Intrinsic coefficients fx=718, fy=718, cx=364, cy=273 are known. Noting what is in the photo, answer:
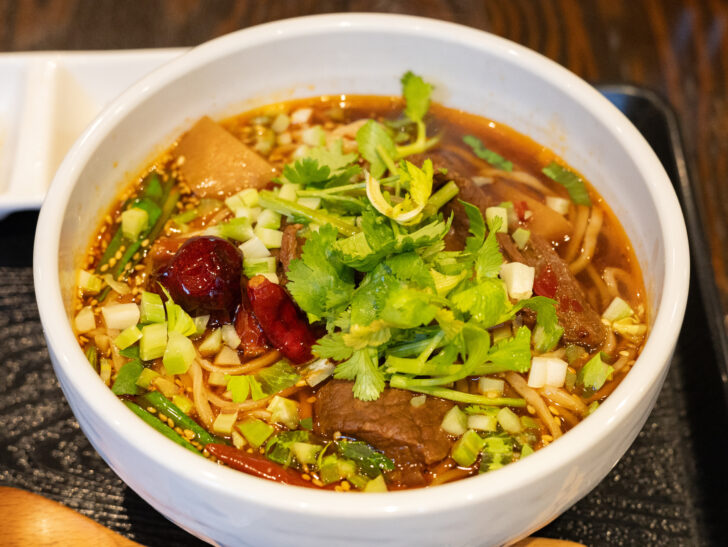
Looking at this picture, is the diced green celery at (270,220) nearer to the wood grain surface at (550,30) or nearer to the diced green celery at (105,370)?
the diced green celery at (105,370)

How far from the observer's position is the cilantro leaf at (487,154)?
224 centimetres

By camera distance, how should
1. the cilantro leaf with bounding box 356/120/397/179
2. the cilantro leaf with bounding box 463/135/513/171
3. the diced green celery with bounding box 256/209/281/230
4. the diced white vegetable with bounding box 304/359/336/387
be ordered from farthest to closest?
the cilantro leaf with bounding box 463/135/513/171, the cilantro leaf with bounding box 356/120/397/179, the diced green celery with bounding box 256/209/281/230, the diced white vegetable with bounding box 304/359/336/387

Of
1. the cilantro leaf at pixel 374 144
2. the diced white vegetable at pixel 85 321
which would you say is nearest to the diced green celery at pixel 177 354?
the diced white vegetable at pixel 85 321

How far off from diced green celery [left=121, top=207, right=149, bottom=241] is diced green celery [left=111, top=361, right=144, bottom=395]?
448 mm

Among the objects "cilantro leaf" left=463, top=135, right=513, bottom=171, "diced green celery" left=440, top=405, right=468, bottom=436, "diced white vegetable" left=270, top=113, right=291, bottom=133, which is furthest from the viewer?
"diced white vegetable" left=270, top=113, right=291, bottom=133

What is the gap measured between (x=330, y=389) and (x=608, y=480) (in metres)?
0.81

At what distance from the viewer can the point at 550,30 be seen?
3.46 m

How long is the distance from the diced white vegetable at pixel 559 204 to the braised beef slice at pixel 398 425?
0.78 metres

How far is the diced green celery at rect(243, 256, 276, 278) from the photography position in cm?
187

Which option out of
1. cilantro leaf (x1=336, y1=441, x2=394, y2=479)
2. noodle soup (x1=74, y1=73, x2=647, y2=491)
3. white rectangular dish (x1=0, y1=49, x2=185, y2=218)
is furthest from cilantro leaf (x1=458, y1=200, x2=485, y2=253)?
white rectangular dish (x1=0, y1=49, x2=185, y2=218)

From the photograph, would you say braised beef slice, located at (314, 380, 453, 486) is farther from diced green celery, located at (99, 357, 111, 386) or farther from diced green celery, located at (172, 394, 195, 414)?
diced green celery, located at (99, 357, 111, 386)

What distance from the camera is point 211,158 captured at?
86.5 inches

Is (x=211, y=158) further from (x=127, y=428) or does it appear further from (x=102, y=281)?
(x=127, y=428)

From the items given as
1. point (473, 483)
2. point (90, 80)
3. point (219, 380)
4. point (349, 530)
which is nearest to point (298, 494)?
point (349, 530)
